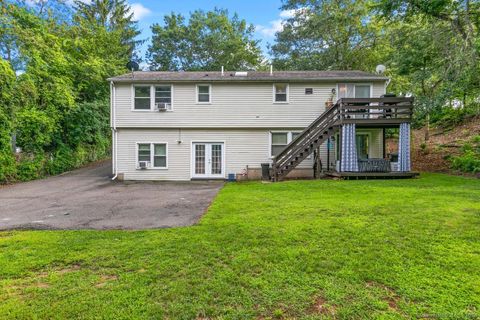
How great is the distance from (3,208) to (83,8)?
29546 millimetres

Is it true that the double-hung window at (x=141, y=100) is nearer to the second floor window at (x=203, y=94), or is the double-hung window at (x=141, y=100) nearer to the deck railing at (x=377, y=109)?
the second floor window at (x=203, y=94)

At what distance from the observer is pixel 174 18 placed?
33906mm

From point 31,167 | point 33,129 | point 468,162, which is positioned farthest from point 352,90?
point 31,167

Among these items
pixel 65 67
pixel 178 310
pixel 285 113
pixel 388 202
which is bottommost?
pixel 178 310

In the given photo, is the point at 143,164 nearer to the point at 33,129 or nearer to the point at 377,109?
the point at 33,129

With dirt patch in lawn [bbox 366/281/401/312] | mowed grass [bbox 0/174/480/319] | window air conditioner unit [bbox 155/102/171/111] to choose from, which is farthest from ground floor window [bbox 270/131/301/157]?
dirt patch in lawn [bbox 366/281/401/312]

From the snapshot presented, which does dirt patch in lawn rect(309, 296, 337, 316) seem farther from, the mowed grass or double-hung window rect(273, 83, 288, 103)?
double-hung window rect(273, 83, 288, 103)

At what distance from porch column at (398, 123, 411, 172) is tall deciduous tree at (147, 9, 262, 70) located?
21.6 meters

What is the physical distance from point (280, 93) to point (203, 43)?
830 inches

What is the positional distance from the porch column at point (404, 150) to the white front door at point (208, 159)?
8.04 m

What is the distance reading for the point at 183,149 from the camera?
584 inches

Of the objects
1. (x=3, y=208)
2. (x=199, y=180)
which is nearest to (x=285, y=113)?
(x=199, y=180)

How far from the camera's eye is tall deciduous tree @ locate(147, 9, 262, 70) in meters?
31.2

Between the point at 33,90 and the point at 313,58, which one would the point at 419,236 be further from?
the point at 313,58
